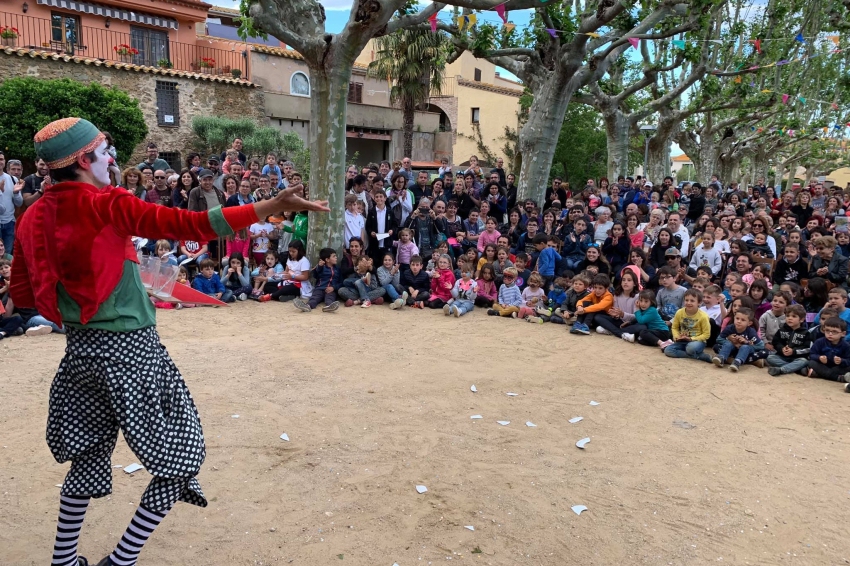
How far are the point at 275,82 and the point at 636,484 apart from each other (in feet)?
72.1

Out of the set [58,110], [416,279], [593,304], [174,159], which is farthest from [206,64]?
[593,304]

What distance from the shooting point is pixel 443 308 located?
27.9 feet

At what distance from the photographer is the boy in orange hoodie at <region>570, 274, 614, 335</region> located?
25.1 ft

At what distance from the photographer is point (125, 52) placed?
19.8 m

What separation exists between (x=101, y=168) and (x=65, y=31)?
21040mm

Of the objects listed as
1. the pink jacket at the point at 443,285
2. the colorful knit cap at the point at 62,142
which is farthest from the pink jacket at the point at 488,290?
the colorful knit cap at the point at 62,142

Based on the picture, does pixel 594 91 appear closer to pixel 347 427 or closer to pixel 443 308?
pixel 443 308

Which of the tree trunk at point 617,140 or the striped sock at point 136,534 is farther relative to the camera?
the tree trunk at point 617,140

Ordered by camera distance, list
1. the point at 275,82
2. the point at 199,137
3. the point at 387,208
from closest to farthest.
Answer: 1. the point at 387,208
2. the point at 199,137
3. the point at 275,82

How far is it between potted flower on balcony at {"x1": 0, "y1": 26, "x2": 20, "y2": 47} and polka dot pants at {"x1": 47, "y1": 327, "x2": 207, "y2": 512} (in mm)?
18625

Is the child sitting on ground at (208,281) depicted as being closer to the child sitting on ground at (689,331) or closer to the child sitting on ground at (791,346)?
the child sitting on ground at (689,331)

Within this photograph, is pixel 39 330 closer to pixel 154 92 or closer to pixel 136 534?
pixel 136 534

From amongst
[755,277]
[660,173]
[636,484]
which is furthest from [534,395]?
[660,173]

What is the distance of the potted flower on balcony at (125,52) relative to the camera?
1981cm
